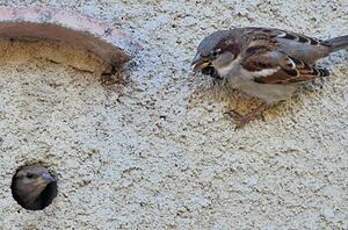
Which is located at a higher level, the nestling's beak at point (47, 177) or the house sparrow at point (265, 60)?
the house sparrow at point (265, 60)

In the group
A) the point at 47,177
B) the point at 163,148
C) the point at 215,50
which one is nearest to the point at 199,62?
the point at 215,50

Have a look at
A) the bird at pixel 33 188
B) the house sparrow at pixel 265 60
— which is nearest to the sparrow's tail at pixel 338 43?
the house sparrow at pixel 265 60

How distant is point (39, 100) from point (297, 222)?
419mm

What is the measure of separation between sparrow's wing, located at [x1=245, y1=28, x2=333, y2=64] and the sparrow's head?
0.03 meters

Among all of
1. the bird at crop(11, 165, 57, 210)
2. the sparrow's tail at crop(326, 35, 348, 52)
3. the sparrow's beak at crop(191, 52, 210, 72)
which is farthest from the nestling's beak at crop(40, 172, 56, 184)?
the sparrow's tail at crop(326, 35, 348, 52)

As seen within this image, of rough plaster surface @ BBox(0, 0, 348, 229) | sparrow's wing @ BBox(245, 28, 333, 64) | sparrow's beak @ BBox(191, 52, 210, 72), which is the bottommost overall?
rough plaster surface @ BBox(0, 0, 348, 229)

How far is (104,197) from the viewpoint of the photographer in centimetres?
94

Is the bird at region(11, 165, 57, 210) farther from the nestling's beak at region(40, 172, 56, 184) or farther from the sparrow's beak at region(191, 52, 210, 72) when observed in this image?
the sparrow's beak at region(191, 52, 210, 72)

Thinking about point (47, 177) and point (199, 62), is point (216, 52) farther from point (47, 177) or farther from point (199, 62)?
point (47, 177)

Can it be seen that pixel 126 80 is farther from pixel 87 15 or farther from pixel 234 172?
pixel 234 172

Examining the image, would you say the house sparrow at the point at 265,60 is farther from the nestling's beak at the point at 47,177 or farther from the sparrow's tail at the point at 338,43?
the nestling's beak at the point at 47,177

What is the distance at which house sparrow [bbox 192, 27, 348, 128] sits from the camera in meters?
0.98

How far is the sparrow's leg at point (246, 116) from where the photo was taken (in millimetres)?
973

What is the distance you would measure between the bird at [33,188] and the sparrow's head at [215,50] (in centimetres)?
28
